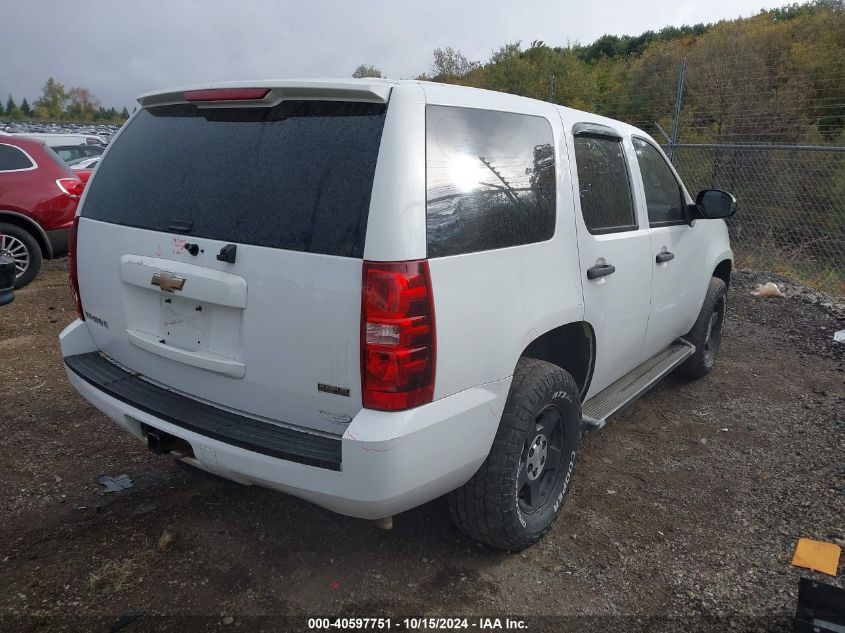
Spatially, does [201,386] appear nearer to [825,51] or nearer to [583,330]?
[583,330]

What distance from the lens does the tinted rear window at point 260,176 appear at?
2148 mm

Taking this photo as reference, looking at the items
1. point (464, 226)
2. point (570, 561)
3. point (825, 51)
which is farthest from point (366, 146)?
point (825, 51)

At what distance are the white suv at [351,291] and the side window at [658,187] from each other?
93 centimetres

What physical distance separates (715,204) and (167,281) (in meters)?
3.55

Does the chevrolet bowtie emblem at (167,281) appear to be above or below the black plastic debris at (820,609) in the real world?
above

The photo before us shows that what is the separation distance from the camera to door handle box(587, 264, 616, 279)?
3051 mm

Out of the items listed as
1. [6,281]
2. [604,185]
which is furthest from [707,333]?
[6,281]

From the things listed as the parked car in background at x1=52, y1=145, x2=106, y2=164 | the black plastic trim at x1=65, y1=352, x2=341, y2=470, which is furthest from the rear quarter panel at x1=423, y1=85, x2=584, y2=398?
the parked car in background at x1=52, y1=145, x2=106, y2=164

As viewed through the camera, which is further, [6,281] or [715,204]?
[715,204]

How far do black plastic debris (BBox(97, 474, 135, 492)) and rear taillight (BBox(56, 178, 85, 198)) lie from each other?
5.67 meters

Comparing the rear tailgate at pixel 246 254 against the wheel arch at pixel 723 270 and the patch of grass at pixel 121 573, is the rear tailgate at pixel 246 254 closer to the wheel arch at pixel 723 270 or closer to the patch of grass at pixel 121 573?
the patch of grass at pixel 121 573

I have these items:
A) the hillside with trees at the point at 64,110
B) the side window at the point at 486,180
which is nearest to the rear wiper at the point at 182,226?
the side window at the point at 486,180

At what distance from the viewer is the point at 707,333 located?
4941mm

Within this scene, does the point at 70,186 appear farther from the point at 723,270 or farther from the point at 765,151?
the point at 765,151
